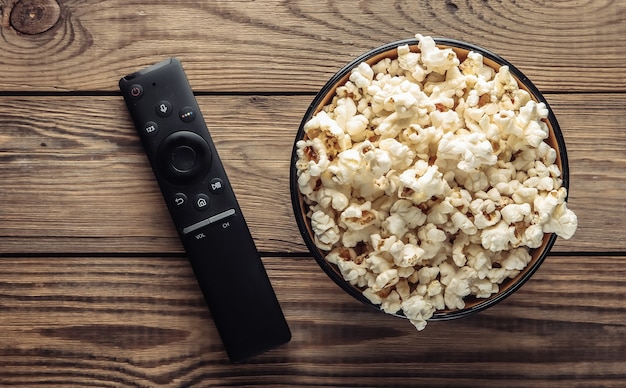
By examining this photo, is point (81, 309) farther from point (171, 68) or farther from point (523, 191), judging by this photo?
point (523, 191)

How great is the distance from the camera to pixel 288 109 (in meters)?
0.87

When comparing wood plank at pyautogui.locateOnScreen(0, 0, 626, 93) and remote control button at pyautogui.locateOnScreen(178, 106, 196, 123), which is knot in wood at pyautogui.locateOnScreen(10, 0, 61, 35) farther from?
remote control button at pyautogui.locateOnScreen(178, 106, 196, 123)

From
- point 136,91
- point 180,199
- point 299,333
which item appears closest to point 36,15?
point 136,91

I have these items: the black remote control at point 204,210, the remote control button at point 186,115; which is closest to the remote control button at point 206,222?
the black remote control at point 204,210

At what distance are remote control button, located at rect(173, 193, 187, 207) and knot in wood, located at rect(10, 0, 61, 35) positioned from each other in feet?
0.82

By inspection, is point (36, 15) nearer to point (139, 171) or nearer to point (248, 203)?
point (139, 171)

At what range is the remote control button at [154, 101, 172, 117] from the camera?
0.84 metres

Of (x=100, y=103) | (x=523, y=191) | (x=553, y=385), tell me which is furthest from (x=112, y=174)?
(x=553, y=385)

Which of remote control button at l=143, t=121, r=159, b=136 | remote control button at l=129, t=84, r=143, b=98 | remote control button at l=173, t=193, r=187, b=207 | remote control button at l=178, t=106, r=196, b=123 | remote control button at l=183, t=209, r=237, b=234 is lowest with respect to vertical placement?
remote control button at l=183, t=209, r=237, b=234

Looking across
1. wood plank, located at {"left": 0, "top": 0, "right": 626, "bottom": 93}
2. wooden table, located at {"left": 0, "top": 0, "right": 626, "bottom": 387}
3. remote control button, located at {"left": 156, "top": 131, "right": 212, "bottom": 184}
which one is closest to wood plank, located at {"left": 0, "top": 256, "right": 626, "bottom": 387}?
wooden table, located at {"left": 0, "top": 0, "right": 626, "bottom": 387}

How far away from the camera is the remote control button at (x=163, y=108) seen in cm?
84

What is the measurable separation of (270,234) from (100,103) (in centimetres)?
25

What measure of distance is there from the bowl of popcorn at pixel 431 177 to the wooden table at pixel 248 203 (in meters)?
A: 0.12

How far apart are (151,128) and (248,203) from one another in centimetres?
14
